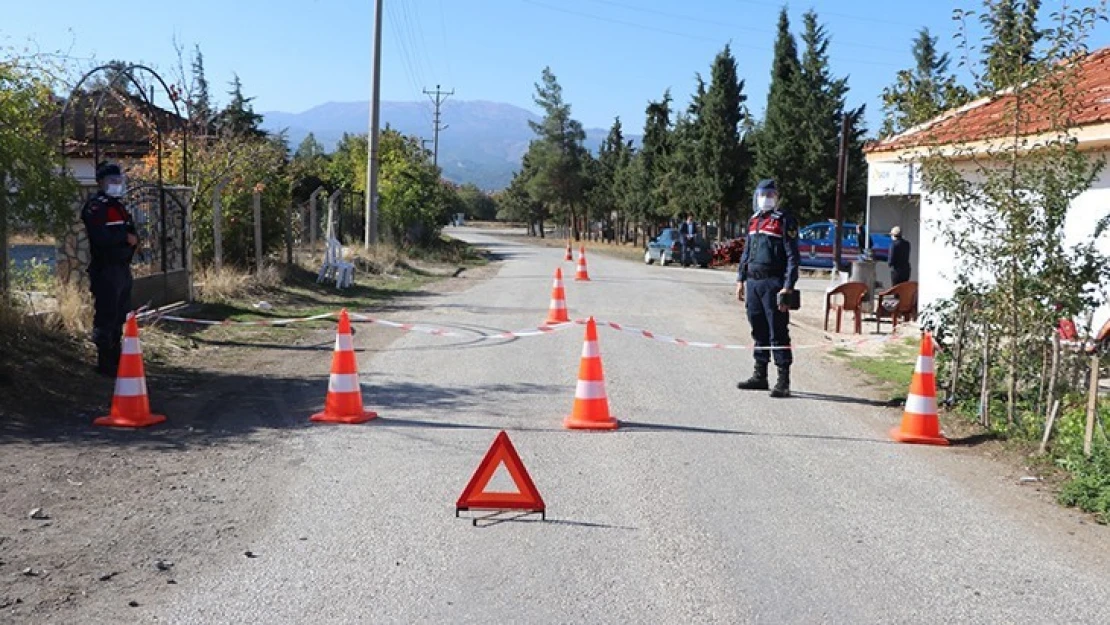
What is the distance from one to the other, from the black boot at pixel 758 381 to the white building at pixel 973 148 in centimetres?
192

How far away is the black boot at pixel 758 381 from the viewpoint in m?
10.8

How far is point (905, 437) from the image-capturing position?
8695mm

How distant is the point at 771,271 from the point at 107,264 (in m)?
6.39

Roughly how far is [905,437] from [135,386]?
6.19 meters

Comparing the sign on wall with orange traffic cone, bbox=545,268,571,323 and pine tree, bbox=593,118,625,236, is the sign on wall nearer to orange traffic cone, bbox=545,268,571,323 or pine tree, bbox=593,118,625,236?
orange traffic cone, bbox=545,268,571,323

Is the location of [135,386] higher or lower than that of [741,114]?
lower

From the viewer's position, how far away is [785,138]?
43938mm

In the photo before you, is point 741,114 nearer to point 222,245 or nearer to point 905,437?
point 222,245

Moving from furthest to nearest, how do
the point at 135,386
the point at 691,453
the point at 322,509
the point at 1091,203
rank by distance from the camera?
the point at 1091,203, the point at 135,386, the point at 691,453, the point at 322,509

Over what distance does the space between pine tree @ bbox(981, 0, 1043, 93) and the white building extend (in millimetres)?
398

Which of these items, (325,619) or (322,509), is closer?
(325,619)

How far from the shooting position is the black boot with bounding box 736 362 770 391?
10.8 m

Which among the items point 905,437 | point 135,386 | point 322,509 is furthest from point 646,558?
point 135,386

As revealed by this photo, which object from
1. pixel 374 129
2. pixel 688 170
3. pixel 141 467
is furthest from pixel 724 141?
pixel 141 467
